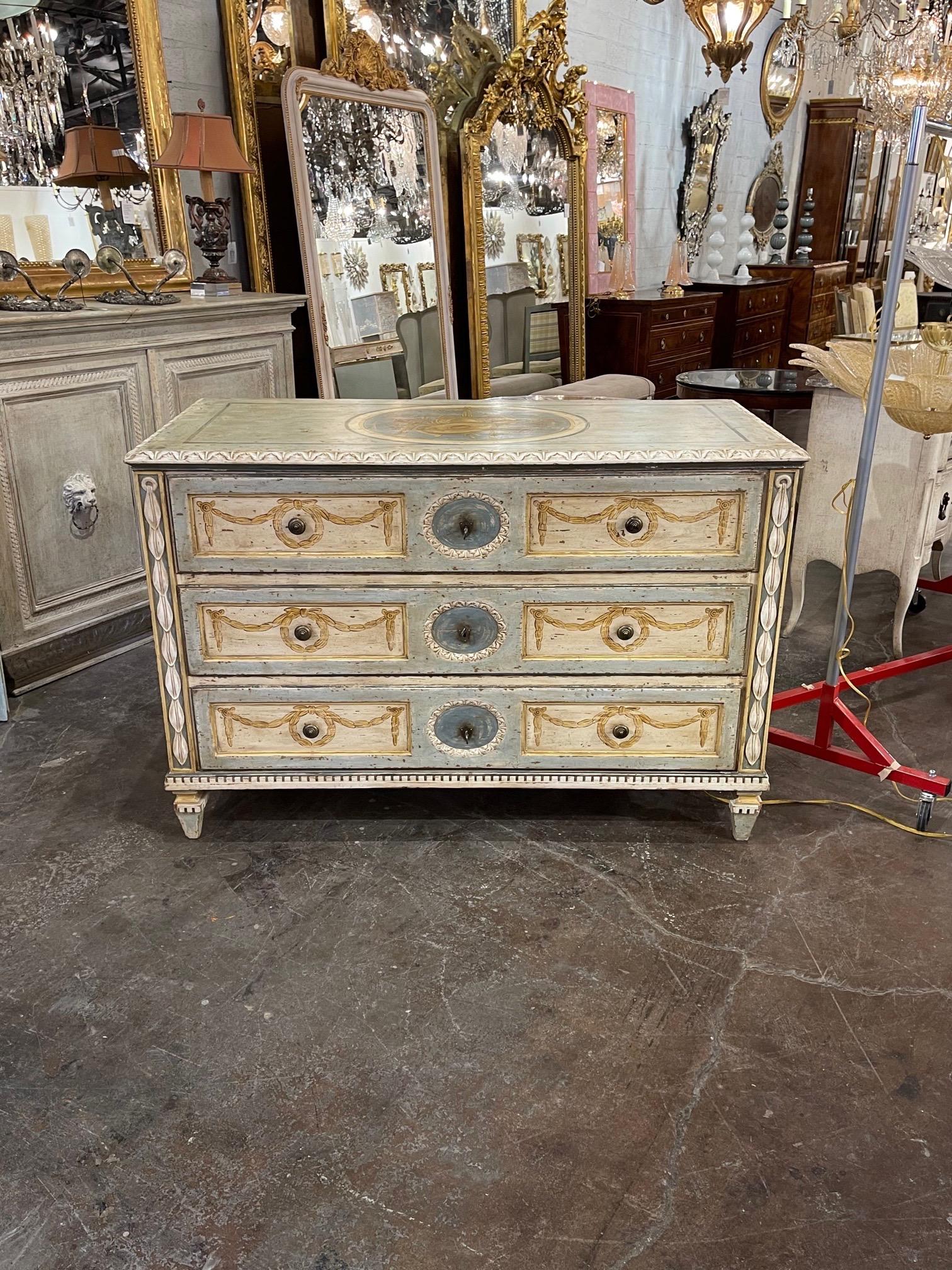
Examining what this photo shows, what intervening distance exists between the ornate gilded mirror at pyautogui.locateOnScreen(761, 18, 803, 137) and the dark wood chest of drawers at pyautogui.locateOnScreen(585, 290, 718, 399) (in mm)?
3366

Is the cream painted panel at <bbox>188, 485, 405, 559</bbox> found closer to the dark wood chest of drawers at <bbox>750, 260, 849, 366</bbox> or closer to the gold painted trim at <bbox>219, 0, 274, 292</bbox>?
the gold painted trim at <bbox>219, 0, 274, 292</bbox>

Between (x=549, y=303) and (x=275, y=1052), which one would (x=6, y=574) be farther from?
(x=549, y=303)

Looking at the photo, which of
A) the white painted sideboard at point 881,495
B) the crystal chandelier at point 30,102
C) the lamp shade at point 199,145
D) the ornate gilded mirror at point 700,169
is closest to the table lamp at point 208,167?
the lamp shade at point 199,145

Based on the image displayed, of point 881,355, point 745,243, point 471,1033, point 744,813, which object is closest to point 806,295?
point 745,243

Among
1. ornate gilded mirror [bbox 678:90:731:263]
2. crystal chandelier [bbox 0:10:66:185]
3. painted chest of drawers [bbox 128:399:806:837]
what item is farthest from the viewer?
ornate gilded mirror [bbox 678:90:731:263]

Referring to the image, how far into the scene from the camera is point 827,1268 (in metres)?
1.54

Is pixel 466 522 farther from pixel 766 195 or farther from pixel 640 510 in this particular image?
pixel 766 195

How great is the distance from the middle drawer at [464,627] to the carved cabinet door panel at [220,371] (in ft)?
5.02

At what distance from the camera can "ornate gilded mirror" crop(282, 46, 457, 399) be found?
14.8 ft

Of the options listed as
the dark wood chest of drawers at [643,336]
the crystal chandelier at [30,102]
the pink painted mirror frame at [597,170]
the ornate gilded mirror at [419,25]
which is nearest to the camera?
the crystal chandelier at [30,102]

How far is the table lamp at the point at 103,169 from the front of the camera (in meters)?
3.70

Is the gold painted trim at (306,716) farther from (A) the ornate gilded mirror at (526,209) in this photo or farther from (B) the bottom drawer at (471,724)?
(A) the ornate gilded mirror at (526,209)

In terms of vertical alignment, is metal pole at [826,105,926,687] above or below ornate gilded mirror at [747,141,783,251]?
below

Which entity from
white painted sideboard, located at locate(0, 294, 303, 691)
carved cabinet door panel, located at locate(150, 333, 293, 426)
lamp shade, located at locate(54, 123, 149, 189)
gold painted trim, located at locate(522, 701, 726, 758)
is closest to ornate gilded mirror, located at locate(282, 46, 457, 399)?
carved cabinet door panel, located at locate(150, 333, 293, 426)
